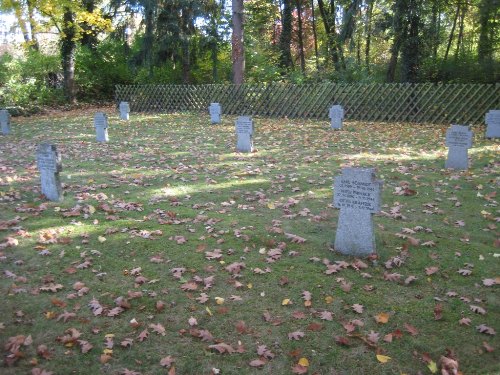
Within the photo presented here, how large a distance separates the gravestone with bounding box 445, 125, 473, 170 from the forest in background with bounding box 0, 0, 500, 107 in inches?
413

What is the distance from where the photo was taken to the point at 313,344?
363 cm

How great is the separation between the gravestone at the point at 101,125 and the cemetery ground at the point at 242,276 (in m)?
4.76

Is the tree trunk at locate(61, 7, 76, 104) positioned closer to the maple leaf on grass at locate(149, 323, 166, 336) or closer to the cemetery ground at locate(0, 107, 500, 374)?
the cemetery ground at locate(0, 107, 500, 374)

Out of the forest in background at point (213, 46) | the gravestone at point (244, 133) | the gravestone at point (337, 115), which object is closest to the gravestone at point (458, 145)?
the gravestone at point (244, 133)

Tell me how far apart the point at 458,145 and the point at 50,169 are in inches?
318

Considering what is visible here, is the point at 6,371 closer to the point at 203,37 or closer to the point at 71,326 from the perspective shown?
the point at 71,326

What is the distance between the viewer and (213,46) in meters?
25.2

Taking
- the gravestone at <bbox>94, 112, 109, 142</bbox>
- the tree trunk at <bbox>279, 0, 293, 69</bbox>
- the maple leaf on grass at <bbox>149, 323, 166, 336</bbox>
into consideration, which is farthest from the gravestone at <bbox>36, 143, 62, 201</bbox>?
the tree trunk at <bbox>279, 0, 293, 69</bbox>

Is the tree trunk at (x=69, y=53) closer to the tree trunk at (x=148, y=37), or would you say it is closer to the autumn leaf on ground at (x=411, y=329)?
the tree trunk at (x=148, y=37)

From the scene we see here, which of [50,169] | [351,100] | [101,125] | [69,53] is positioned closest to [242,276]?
[50,169]

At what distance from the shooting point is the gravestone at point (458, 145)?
8.84 meters

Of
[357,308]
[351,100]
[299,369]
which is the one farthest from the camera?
[351,100]

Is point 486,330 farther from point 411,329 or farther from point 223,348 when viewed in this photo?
point 223,348

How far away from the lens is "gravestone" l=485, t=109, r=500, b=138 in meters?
12.6
